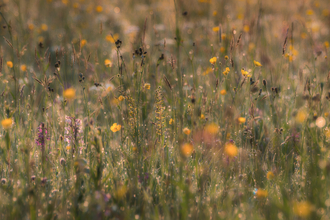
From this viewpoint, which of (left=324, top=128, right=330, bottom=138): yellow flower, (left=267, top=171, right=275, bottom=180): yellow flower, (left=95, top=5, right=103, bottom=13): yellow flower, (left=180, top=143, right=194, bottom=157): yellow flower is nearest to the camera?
(left=180, top=143, right=194, bottom=157): yellow flower

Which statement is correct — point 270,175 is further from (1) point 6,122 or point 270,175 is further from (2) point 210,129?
(1) point 6,122

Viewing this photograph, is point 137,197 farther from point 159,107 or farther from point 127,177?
point 159,107

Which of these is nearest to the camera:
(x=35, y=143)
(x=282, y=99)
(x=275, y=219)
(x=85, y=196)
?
(x=275, y=219)

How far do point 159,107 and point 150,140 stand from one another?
0.65ft

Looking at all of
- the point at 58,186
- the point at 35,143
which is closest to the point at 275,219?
the point at 58,186

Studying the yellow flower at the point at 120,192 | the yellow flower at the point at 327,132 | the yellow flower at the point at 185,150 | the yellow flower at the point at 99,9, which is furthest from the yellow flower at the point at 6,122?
the yellow flower at the point at 99,9

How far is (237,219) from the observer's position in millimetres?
1132

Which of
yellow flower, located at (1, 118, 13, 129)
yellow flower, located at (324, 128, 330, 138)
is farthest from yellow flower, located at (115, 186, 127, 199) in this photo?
yellow flower, located at (324, 128, 330, 138)

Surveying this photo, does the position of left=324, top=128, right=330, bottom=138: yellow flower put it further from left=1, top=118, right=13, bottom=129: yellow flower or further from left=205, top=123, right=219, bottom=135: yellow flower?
left=1, top=118, right=13, bottom=129: yellow flower

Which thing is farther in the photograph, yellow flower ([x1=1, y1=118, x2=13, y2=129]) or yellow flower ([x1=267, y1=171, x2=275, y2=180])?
yellow flower ([x1=267, y1=171, x2=275, y2=180])

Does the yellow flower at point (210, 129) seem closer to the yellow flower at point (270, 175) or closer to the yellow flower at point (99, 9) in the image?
the yellow flower at point (270, 175)

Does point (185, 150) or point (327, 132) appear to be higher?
point (327, 132)

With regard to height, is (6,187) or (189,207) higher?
(6,187)

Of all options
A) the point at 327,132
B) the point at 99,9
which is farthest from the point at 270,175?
the point at 99,9
